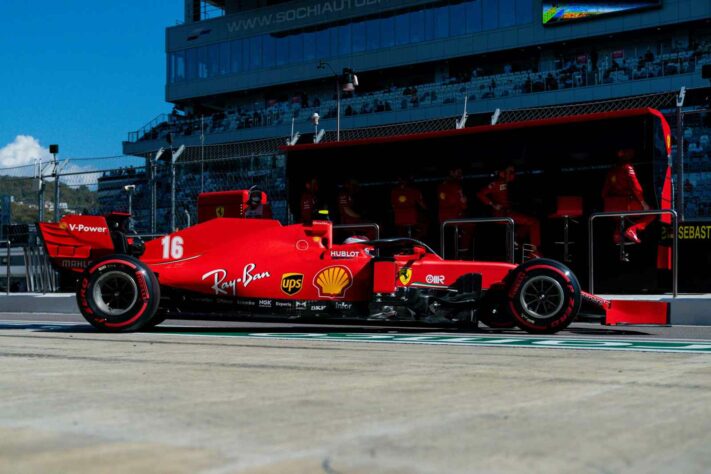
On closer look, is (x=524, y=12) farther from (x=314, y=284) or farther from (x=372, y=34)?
(x=314, y=284)

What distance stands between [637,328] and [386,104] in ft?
142

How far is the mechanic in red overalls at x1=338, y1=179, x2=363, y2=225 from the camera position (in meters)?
15.1

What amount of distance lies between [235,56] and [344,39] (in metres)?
9.16

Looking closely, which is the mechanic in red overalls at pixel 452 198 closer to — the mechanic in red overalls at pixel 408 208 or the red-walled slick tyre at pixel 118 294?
the mechanic in red overalls at pixel 408 208

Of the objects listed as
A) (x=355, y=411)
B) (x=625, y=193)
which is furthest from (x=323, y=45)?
(x=355, y=411)

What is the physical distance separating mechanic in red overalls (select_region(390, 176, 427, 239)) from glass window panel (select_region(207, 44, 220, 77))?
2074 inches

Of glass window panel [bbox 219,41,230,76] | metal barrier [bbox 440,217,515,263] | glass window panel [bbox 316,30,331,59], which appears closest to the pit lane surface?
metal barrier [bbox 440,217,515,263]

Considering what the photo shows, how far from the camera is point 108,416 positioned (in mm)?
3930

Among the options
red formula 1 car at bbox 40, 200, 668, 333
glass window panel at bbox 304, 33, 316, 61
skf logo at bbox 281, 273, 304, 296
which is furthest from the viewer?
glass window panel at bbox 304, 33, 316, 61

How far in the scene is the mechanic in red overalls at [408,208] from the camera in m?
14.6

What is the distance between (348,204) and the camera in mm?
15211

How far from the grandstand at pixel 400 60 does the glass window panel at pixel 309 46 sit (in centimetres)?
15

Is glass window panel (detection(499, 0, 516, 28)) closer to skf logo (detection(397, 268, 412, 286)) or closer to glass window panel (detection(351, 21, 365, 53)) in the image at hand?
glass window panel (detection(351, 21, 365, 53))

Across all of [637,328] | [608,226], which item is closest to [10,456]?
[637,328]
